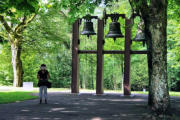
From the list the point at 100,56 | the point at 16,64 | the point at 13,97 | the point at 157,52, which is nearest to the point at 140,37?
the point at 100,56

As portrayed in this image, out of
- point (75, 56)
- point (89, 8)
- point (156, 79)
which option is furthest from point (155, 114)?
point (75, 56)

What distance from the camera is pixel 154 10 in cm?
805

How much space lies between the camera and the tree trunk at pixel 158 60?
7836mm

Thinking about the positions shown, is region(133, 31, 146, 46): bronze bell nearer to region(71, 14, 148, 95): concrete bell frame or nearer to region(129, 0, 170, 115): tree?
region(71, 14, 148, 95): concrete bell frame

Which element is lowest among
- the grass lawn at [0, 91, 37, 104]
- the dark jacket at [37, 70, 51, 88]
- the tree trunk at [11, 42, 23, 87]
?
the grass lawn at [0, 91, 37, 104]

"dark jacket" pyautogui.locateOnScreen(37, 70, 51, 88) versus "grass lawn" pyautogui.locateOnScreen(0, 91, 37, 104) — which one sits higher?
"dark jacket" pyautogui.locateOnScreen(37, 70, 51, 88)

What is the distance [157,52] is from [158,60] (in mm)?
243

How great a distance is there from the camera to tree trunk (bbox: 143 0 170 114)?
784 centimetres

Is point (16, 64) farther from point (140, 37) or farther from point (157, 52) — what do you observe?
point (157, 52)

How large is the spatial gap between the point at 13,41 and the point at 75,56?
10.4 meters

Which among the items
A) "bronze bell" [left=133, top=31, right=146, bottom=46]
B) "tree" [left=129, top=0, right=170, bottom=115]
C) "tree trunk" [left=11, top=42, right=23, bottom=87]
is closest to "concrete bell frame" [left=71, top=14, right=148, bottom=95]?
"bronze bell" [left=133, top=31, right=146, bottom=46]

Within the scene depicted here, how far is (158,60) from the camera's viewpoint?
786 centimetres

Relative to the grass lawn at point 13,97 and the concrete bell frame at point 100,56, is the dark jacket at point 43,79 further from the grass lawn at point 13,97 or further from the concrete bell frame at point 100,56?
the concrete bell frame at point 100,56

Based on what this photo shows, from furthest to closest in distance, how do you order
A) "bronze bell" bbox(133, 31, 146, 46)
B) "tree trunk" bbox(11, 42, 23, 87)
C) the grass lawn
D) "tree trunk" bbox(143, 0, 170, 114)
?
"tree trunk" bbox(11, 42, 23, 87) < "bronze bell" bbox(133, 31, 146, 46) < the grass lawn < "tree trunk" bbox(143, 0, 170, 114)
